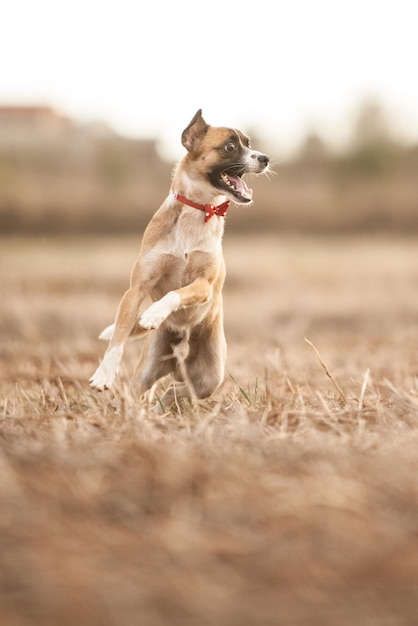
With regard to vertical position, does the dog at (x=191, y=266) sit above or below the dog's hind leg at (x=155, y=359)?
above

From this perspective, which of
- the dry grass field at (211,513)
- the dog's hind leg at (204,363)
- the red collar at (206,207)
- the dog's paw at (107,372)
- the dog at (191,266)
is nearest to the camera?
the dry grass field at (211,513)

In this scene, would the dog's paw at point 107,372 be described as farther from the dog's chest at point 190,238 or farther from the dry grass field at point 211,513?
the dog's chest at point 190,238

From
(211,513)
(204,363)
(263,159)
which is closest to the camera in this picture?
(211,513)

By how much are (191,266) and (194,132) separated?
98 cm

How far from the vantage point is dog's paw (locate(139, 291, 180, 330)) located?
477 centimetres

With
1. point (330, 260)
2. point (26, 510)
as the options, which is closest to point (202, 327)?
point (26, 510)

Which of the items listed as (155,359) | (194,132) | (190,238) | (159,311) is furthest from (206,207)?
(155,359)

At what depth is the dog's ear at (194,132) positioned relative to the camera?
18.5ft

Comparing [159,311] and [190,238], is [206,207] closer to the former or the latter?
[190,238]

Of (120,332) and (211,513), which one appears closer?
(211,513)

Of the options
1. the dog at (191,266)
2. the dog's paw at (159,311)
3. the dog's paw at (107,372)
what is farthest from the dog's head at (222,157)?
the dog's paw at (107,372)

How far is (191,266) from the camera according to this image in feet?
17.3

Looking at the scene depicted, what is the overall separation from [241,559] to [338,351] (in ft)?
23.9

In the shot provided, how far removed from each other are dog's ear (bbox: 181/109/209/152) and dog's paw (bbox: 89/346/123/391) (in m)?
1.51
